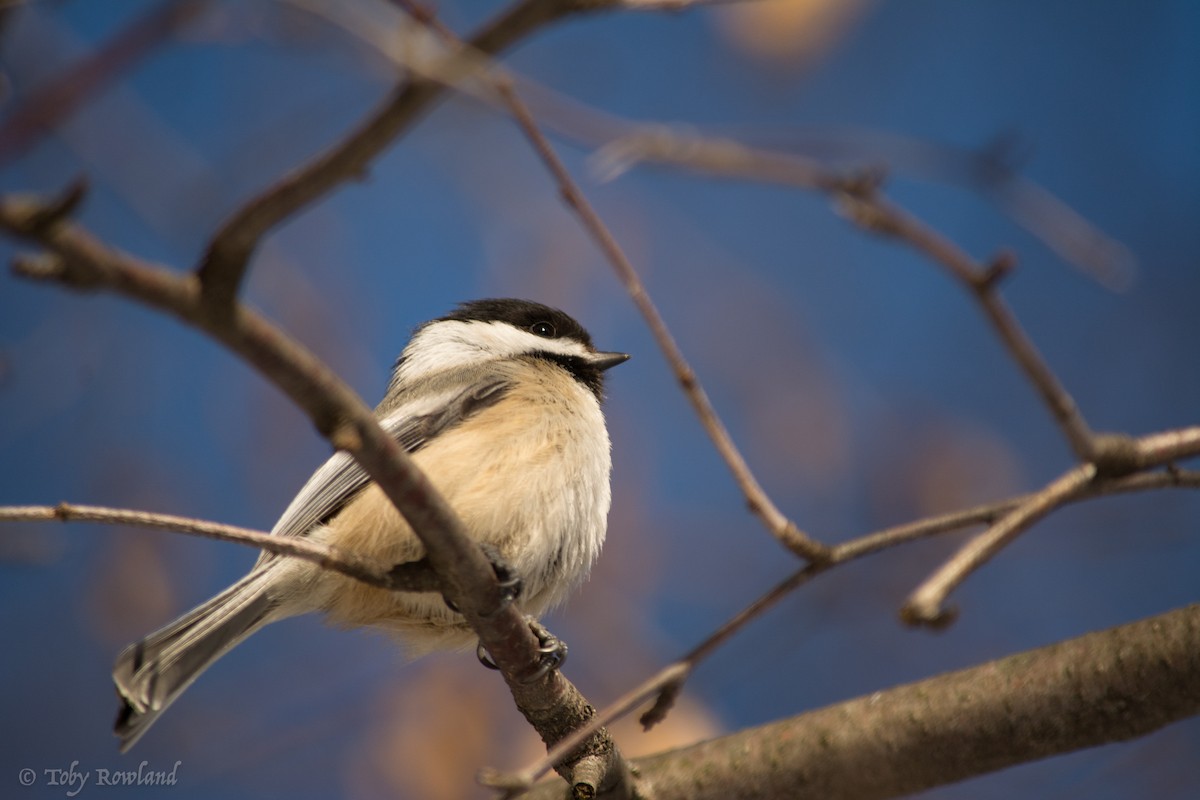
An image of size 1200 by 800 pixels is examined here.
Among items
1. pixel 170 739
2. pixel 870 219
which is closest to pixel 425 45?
pixel 870 219

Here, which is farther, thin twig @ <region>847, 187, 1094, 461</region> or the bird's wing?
the bird's wing

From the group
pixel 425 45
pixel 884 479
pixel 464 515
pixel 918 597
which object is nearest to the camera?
pixel 918 597

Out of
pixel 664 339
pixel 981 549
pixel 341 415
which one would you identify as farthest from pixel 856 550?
pixel 341 415

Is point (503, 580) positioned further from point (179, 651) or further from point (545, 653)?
point (179, 651)

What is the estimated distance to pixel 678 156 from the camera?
1.74 m

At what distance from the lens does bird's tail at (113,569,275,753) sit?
2229 mm

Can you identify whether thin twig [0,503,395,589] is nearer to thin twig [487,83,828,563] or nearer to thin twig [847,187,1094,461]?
thin twig [487,83,828,563]

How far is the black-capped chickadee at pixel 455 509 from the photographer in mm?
2355

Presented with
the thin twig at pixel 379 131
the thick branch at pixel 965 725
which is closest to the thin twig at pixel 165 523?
the thin twig at pixel 379 131

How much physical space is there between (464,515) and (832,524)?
2974 mm

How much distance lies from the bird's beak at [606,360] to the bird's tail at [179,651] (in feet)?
3.97

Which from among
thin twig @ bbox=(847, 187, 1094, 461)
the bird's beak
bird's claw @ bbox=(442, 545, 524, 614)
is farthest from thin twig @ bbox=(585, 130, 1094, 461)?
the bird's beak

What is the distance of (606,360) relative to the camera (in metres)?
3.18

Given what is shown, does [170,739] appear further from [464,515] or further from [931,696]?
[931,696]
